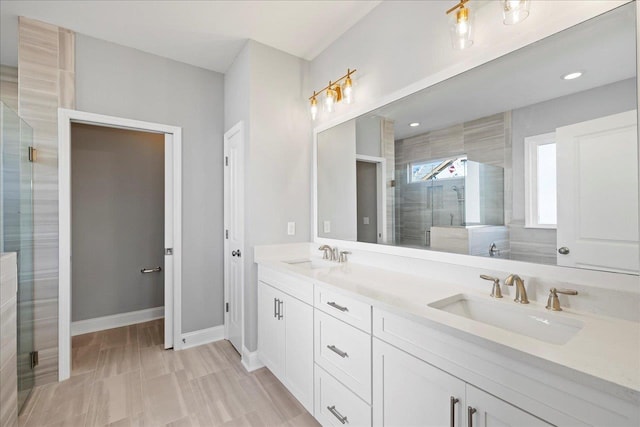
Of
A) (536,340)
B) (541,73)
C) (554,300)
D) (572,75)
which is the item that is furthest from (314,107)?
(536,340)

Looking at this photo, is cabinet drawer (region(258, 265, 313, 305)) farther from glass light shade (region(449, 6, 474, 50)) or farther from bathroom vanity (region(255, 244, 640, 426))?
glass light shade (region(449, 6, 474, 50))

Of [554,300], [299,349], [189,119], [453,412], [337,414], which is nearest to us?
[453,412]

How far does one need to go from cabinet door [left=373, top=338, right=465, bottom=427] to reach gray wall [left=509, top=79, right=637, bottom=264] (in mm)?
661

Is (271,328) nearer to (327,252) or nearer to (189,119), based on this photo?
(327,252)

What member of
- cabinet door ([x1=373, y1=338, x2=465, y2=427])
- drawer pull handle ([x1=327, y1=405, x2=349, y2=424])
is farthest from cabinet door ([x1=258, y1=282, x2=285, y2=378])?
cabinet door ([x1=373, y1=338, x2=465, y2=427])

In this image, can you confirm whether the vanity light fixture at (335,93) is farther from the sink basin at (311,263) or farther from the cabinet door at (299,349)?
the cabinet door at (299,349)

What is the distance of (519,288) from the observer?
122cm

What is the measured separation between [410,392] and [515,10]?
1648 millimetres

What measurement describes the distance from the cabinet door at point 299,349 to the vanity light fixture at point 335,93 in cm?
152

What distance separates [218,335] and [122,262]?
4.82 feet

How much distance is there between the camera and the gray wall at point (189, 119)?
2465 millimetres

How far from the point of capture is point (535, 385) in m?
0.81

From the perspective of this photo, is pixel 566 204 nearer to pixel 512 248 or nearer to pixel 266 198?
pixel 512 248

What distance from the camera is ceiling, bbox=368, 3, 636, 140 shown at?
1049 millimetres
